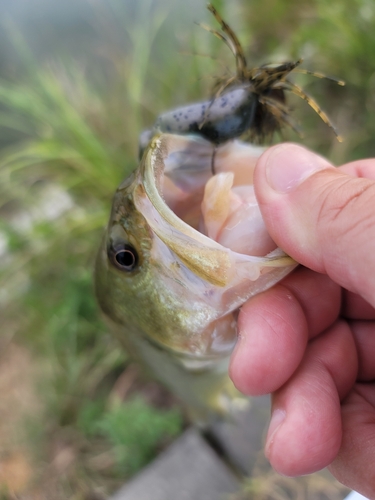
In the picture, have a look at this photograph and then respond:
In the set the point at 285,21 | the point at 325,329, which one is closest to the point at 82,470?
the point at 325,329

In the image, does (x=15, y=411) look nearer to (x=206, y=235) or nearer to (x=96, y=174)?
(x=96, y=174)

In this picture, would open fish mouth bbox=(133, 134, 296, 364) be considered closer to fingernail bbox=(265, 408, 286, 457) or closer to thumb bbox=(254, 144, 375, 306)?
thumb bbox=(254, 144, 375, 306)

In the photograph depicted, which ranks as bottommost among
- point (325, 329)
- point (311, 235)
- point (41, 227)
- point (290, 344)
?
point (41, 227)

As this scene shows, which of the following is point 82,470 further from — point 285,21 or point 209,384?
point 285,21

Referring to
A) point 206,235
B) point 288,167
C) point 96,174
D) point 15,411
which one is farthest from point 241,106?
point 15,411

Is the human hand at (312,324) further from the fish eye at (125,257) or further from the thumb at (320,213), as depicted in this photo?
the fish eye at (125,257)

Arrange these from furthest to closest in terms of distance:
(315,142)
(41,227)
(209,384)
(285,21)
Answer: (285,21), (315,142), (41,227), (209,384)
